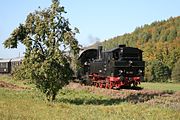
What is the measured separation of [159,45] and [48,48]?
89386 millimetres

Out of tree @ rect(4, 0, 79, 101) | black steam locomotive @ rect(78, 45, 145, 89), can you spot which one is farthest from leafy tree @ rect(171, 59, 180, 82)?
tree @ rect(4, 0, 79, 101)

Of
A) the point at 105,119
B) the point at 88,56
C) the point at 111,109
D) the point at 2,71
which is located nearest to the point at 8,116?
the point at 105,119

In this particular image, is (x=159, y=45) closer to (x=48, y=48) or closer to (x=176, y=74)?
(x=176, y=74)

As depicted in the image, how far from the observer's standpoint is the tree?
25344 millimetres

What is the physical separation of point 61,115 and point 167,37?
119486mm

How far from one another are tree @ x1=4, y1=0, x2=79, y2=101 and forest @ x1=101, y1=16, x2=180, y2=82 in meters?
37.6

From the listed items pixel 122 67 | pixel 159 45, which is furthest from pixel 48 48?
pixel 159 45

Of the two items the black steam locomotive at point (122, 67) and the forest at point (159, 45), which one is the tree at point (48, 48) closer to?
the black steam locomotive at point (122, 67)

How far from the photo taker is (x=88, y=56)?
4378cm

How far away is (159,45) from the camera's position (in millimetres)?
112062

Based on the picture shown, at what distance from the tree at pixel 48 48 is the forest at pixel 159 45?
37577 mm

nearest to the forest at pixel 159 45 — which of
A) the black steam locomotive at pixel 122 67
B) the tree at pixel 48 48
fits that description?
the black steam locomotive at pixel 122 67

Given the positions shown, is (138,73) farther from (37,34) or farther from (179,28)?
(179,28)

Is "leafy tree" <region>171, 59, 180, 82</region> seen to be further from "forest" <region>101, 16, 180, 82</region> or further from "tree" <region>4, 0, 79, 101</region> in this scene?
"tree" <region>4, 0, 79, 101</region>
